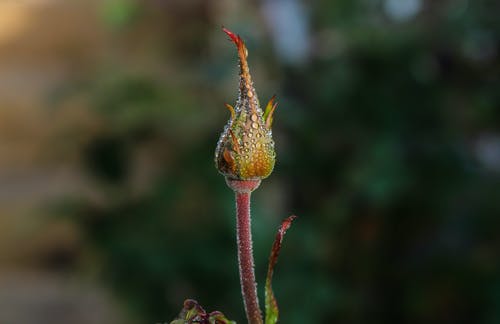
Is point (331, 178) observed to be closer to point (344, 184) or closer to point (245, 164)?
point (344, 184)

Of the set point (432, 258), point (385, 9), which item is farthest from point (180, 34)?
point (432, 258)

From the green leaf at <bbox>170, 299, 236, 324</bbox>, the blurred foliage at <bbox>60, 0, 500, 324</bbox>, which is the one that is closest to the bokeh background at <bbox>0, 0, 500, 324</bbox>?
the blurred foliage at <bbox>60, 0, 500, 324</bbox>

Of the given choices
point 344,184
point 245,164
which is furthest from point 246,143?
point 344,184

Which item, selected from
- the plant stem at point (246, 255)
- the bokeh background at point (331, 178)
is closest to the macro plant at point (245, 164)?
the plant stem at point (246, 255)

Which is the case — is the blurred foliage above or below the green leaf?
above

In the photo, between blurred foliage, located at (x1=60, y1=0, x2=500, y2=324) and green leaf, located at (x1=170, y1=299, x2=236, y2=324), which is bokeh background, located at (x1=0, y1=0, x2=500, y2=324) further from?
green leaf, located at (x1=170, y1=299, x2=236, y2=324)

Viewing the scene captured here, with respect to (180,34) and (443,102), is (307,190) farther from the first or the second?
(180,34)

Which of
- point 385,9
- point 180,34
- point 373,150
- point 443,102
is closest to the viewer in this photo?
point 373,150
